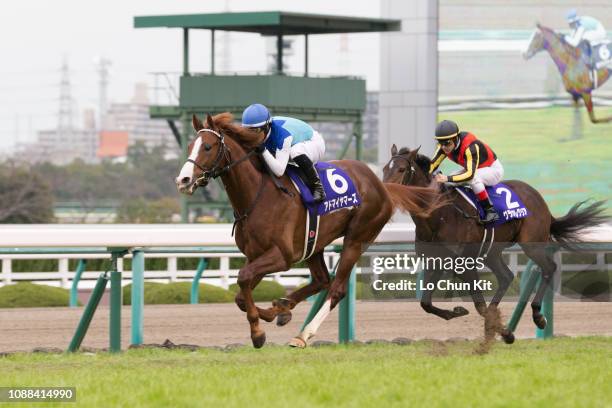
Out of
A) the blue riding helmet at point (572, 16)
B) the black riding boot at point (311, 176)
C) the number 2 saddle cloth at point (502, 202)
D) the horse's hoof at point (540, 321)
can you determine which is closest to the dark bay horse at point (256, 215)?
the black riding boot at point (311, 176)

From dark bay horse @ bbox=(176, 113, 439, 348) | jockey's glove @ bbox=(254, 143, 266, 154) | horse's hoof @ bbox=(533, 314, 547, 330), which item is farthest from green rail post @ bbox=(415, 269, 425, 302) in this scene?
jockey's glove @ bbox=(254, 143, 266, 154)

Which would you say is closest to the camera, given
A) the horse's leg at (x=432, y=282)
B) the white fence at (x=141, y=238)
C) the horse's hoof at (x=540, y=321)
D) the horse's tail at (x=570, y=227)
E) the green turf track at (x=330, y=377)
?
the green turf track at (x=330, y=377)

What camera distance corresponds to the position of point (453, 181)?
28.8 feet

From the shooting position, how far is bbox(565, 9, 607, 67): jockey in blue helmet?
28656mm

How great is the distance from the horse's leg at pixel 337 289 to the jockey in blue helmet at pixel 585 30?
20921 millimetres

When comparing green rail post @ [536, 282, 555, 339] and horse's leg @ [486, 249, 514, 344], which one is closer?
horse's leg @ [486, 249, 514, 344]

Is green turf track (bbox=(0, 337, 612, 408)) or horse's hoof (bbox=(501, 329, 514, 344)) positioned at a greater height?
green turf track (bbox=(0, 337, 612, 408))

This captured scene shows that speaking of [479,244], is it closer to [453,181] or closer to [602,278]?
[453,181]

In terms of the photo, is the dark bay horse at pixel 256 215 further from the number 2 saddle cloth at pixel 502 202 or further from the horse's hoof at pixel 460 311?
the number 2 saddle cloth at pixel 502 202

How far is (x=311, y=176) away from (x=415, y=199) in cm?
98

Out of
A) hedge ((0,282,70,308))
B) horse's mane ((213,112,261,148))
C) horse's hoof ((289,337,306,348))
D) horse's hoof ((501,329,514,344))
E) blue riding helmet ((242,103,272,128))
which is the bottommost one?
hedge ((0,282,70,308))

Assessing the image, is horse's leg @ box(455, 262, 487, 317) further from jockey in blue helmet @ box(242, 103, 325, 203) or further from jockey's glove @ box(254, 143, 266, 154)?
jockey's glove @ box(254, 143, 266, 154)

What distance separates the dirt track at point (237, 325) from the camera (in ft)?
29.7

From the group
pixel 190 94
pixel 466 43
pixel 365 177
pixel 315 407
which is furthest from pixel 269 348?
pixel 466 43
